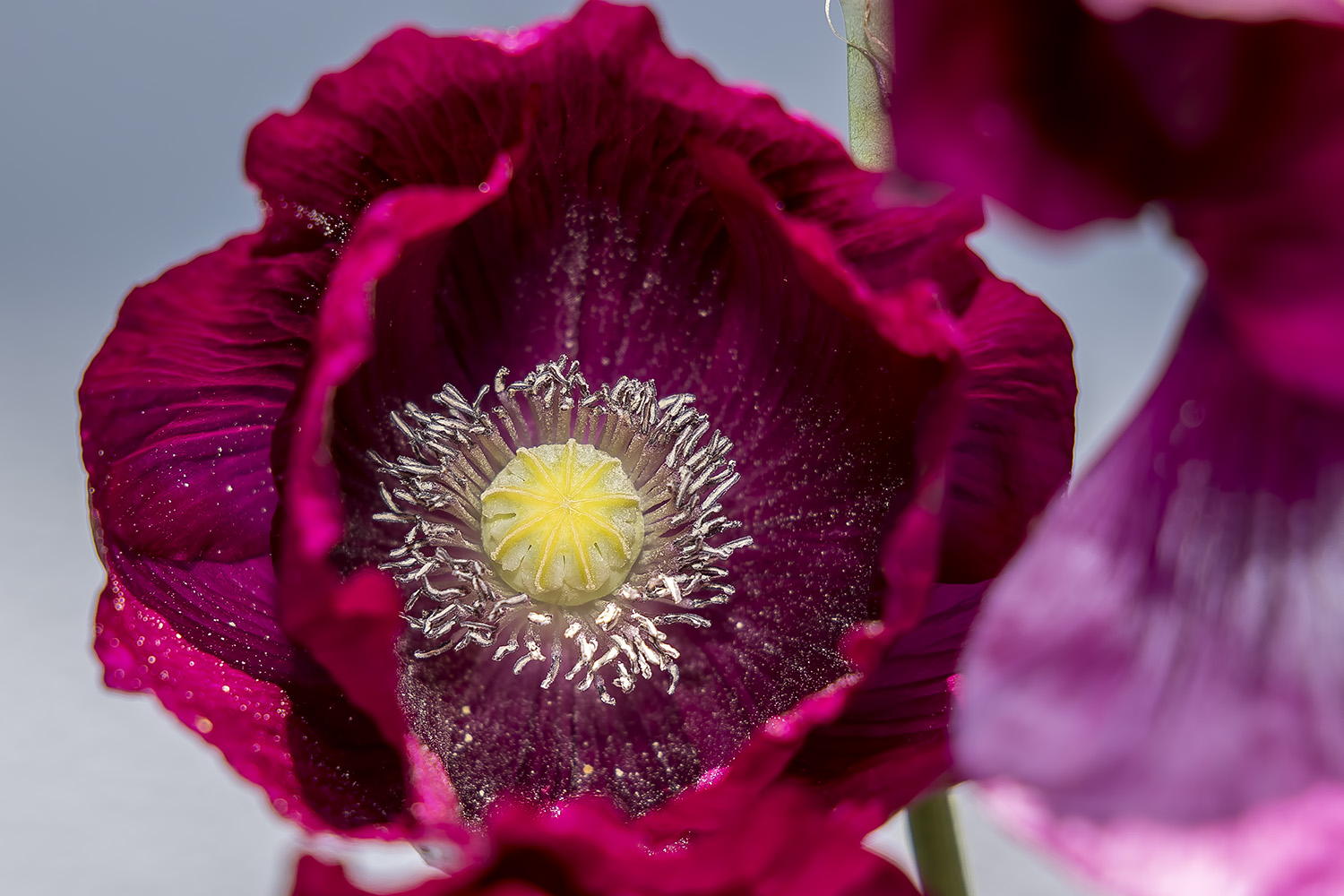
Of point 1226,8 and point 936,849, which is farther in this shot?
point 936,849

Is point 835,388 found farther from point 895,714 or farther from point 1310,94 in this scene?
point 1310,94

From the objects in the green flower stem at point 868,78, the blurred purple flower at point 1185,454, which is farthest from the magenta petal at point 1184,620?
the green flower stem at point 868,78

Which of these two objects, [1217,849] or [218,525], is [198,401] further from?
[1217,849]

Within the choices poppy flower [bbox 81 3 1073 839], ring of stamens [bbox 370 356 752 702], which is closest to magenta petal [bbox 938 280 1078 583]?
poppy flower [bbox 81 3 1073 839]

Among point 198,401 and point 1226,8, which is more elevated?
point 1226,8

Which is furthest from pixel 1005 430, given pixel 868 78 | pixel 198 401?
pixel 198 401

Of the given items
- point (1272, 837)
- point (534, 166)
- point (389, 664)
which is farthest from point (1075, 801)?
point (534, 166)
